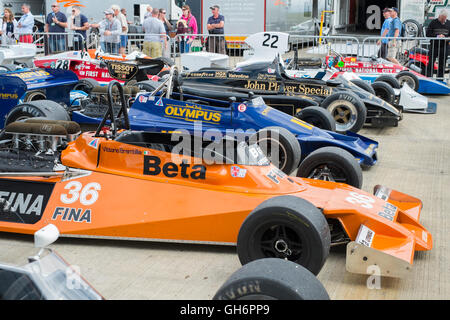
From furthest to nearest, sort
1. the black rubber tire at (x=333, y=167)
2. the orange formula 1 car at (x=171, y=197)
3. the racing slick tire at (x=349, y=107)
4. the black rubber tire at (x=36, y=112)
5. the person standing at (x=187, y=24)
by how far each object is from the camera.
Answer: the person standing at (x=187, y=24) → the racing slick tire at (x=349, y=107) → the black rubber tire at (x=36, y=112) → the black rubber tire at (x=333, y=167) → the orange formula 1 car at (x=171, y=197)

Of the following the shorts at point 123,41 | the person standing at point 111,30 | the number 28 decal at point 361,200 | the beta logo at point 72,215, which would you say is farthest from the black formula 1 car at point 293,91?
the shorts at point 123,41

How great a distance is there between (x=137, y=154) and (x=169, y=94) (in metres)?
2.80

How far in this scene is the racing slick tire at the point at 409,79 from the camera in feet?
46.5

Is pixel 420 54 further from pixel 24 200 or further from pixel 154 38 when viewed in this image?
pixel 24 200

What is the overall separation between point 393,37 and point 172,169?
11.7 meters

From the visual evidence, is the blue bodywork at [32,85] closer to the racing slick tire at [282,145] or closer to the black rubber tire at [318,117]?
the black rubber tire at [318,117]

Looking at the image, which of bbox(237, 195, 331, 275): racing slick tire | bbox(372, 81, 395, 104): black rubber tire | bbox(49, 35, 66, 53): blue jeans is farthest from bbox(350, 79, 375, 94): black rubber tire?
bbox(49, 35, 66, 53): blue jeans

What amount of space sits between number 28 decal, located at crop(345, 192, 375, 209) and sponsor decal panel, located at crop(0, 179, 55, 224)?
2.76m

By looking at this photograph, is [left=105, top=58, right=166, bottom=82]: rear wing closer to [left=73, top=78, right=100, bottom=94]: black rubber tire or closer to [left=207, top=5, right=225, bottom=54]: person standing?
[left=73, top=78, right=100, bottom=94]: black rubber tire

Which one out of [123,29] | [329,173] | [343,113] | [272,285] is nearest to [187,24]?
[123,29]

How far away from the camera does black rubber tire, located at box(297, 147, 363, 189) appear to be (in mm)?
6301

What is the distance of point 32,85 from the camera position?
1002cm

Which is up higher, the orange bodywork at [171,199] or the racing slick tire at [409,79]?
the racing slick tire at [409,79]

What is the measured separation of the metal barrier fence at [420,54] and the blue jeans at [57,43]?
323 inches
